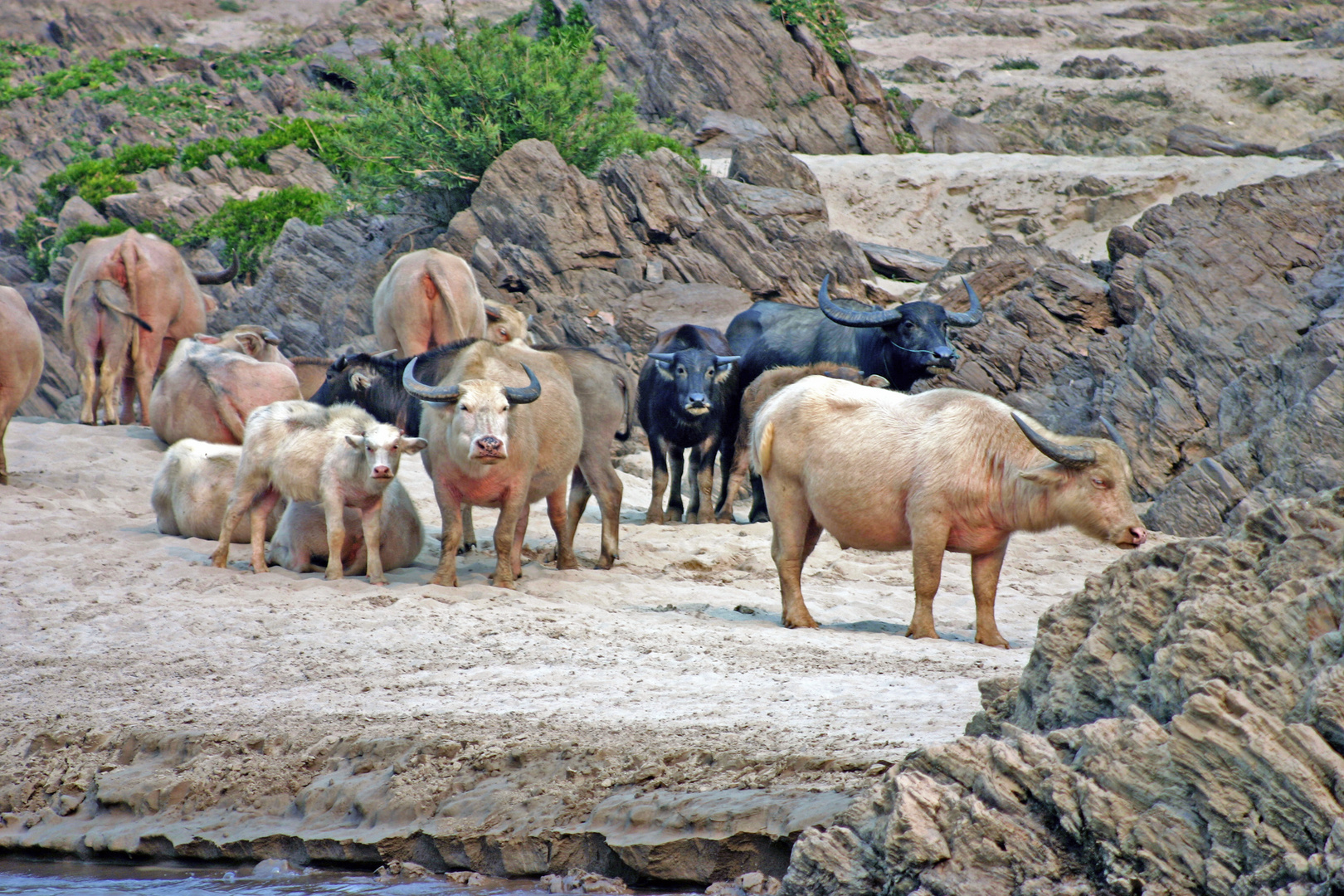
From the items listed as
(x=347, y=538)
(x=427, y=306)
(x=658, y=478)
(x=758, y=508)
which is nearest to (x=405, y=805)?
(x=347, y=538)

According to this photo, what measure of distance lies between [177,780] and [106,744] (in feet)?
1.96

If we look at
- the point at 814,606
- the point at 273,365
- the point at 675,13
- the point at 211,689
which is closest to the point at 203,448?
the point at 273,365

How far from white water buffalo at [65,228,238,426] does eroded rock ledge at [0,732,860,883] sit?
9.74 metres

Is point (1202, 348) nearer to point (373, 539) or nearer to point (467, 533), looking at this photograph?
point (467, 533)

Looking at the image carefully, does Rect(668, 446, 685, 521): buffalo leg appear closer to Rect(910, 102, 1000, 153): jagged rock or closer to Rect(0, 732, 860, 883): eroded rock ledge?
Rect(0, 732, 860, 883): eroded rock ledge

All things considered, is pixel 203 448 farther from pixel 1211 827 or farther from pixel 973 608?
pixel 1211 827

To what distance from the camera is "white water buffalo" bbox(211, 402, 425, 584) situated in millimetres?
8836

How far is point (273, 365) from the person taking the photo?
12.6 m

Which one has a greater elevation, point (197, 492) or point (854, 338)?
point (854, 338)

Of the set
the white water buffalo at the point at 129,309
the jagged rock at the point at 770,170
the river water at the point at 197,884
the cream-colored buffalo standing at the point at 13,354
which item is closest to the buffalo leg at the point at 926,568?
the river water at the point at 197,884

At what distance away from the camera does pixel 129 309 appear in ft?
48.3

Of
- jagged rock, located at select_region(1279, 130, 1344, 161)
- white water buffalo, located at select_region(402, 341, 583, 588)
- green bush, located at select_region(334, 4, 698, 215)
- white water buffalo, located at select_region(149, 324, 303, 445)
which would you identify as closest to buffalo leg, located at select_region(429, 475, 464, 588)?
white water buffalo, located at select_region(402, 341, 583, 588)

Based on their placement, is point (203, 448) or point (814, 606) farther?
point (203, 448)

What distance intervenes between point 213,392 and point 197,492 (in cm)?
262
